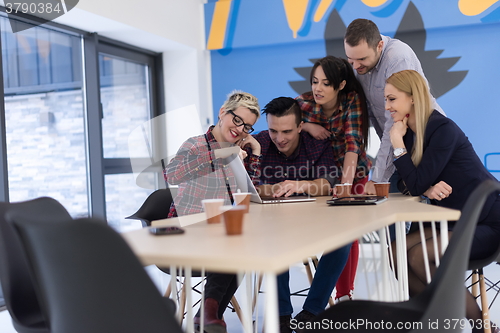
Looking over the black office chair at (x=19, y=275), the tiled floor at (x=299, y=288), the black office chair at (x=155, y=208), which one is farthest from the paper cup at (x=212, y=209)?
the black office chair at (x=155, y=208)

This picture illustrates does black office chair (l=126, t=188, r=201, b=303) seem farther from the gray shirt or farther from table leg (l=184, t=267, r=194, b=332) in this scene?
the gray shirt

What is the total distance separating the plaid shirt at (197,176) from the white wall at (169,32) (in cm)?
188

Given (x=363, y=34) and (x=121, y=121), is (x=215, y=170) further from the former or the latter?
(x=121, y=121)

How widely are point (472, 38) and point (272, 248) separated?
4.08m

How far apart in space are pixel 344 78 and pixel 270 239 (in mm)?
1794

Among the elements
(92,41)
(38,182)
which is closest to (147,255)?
(38,182)

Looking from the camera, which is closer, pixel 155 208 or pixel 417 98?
pixel 417 98

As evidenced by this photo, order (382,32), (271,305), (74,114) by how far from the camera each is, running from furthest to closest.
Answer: (382,32), (74,114), (271,305)

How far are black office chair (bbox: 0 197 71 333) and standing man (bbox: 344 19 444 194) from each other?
63.9 inches

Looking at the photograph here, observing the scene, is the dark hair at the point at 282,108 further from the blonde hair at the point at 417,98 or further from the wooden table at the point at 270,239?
the wooden table at the point at 270,239

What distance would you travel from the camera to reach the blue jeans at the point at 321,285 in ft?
7.49

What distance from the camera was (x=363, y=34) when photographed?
8.47ft

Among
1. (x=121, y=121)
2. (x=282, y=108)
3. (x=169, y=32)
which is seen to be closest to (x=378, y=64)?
(x=282, y=108)

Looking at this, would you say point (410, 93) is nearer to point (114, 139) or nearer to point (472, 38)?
point (472, 38)
